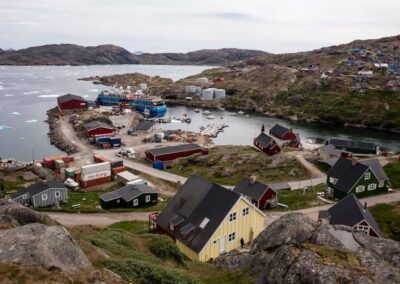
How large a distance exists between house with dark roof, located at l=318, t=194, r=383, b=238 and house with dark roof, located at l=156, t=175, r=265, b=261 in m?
7.44

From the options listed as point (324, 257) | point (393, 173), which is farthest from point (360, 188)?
point (324, 257)

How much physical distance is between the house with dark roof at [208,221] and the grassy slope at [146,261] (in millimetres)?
4657

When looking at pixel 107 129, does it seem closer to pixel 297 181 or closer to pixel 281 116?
pixel 297 181

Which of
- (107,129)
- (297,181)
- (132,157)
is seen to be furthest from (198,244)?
(107,129)

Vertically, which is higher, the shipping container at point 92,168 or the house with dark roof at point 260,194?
the house with dark roof at point 260,194

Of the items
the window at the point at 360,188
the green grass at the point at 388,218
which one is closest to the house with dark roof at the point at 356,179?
the window at the point at 360,188

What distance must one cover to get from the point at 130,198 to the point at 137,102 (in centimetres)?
11136

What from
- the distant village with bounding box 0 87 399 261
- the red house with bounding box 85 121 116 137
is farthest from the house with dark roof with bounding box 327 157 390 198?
the red house with bounding box 85 121 116 137

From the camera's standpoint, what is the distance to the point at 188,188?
36.0 m

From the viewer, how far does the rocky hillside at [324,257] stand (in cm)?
1313

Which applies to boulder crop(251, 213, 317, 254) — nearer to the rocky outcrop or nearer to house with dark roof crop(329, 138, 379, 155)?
the rocky outcrop

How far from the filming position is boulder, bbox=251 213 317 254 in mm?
17922

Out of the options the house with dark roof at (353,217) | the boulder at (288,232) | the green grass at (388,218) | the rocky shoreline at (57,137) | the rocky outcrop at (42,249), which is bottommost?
the rocky shoreline at (57,137)

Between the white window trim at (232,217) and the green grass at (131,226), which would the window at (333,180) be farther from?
the green grass at (131,226)
